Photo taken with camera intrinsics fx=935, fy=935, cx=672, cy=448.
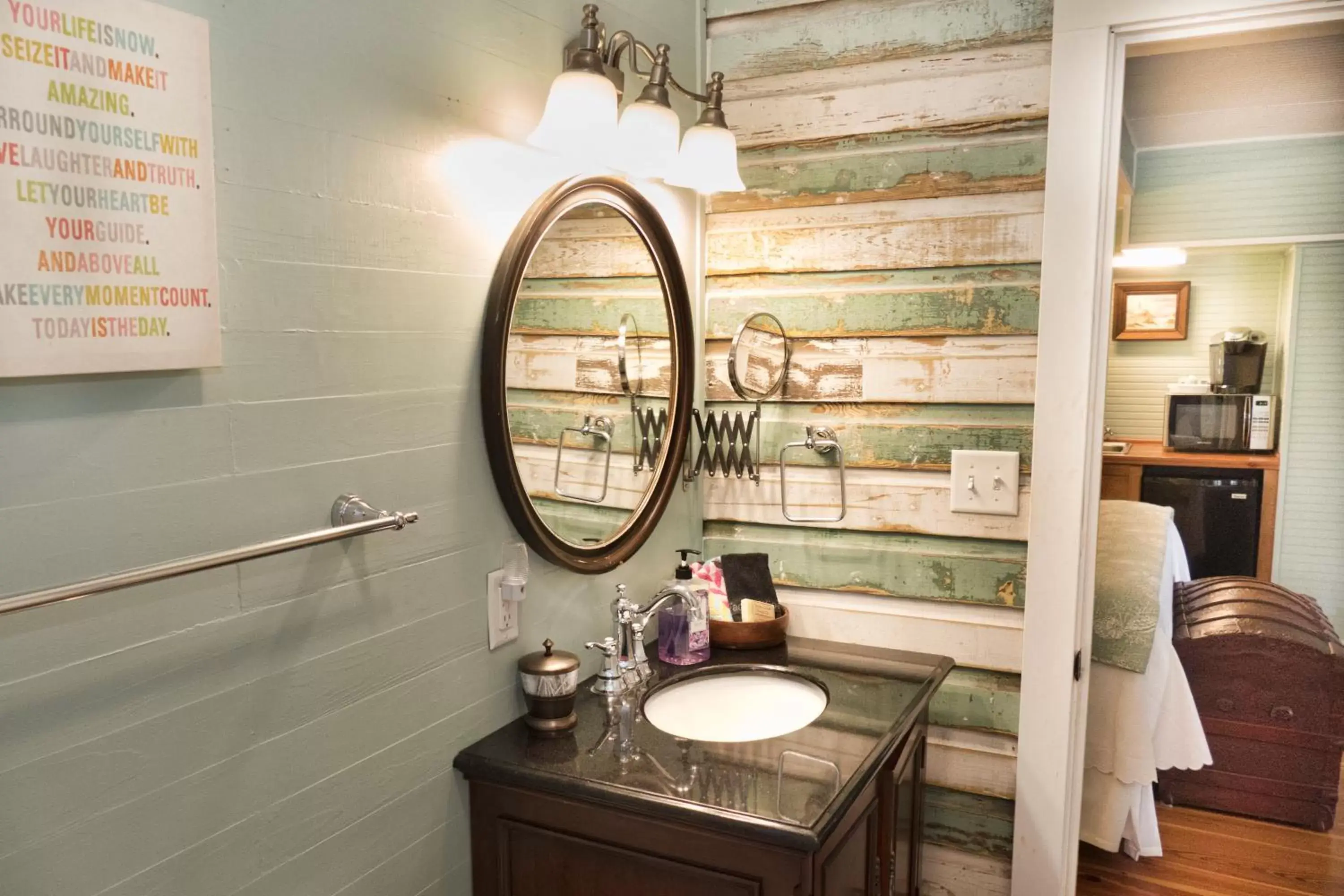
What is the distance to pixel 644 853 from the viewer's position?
130cm

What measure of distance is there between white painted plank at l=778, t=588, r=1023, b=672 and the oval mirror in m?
0.46

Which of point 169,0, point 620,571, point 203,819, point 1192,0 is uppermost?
point 1192,0

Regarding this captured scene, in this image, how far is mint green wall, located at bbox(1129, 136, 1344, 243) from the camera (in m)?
4.10

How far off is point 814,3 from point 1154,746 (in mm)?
2434

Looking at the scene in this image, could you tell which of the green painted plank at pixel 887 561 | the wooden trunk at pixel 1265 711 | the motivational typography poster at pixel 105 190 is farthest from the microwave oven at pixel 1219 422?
the motivational typography poster at pixel 105 190

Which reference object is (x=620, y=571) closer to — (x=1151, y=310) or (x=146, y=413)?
(x=146, y=413)

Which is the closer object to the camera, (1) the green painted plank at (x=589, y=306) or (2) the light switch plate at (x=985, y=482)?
(1) the green painted plank at (x=589, y=306)

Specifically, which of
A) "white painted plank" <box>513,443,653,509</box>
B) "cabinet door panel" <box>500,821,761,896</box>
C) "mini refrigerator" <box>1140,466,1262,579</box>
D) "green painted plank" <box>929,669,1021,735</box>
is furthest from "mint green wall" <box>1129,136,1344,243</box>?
"cabinet door panel" <box>500,821,761,896</box>

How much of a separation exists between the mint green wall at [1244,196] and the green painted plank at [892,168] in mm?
2743

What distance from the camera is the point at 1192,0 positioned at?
1.65 m

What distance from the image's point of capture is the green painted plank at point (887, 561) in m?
1.88

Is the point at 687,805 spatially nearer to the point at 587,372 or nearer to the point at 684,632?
the point at 684,632

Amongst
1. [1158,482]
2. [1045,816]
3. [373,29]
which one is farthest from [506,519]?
[1158,482]

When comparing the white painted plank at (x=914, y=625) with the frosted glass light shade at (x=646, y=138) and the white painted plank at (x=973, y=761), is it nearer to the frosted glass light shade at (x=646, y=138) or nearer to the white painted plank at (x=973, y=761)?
the white painted plank at (x=973, y=761)
